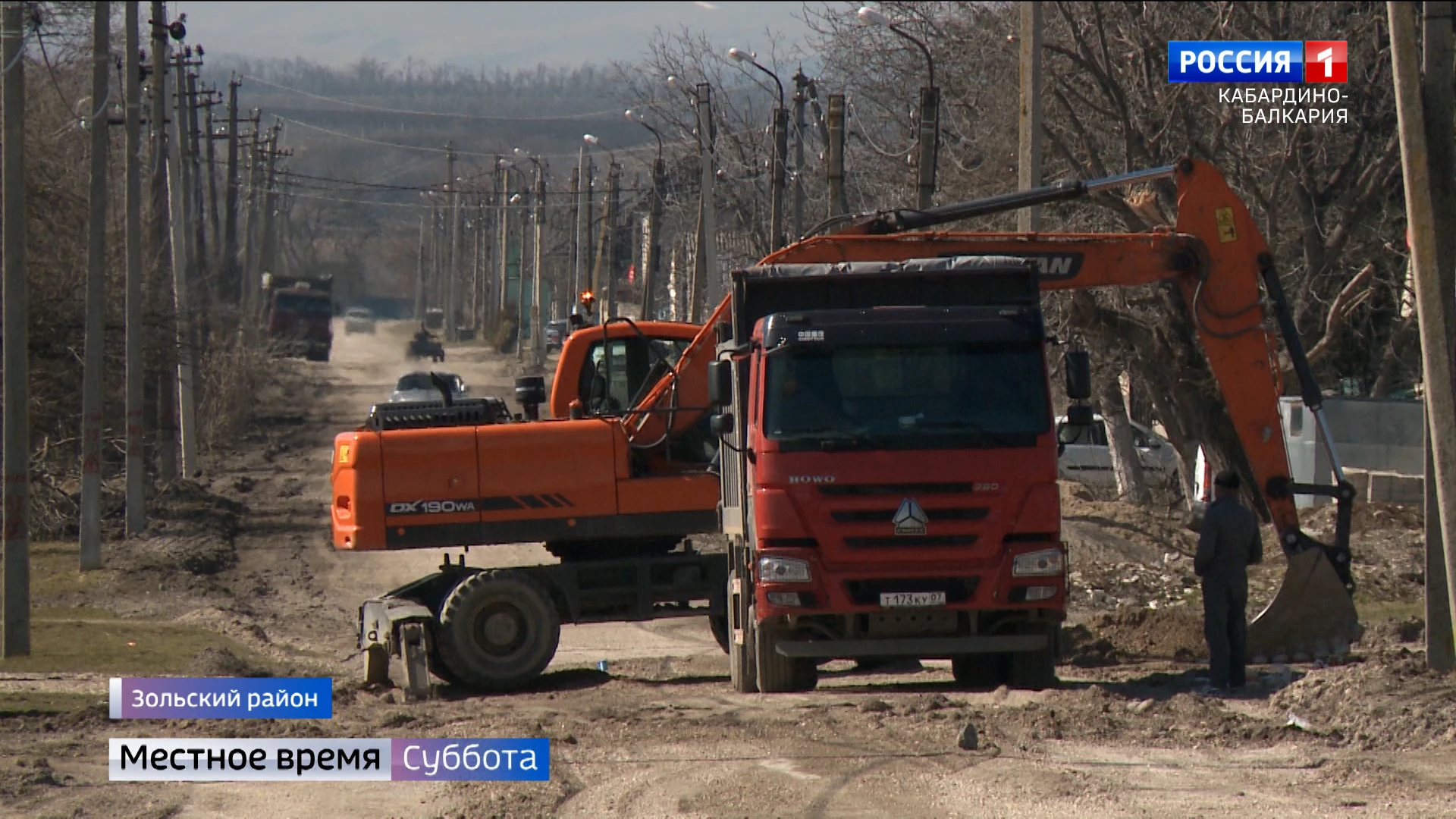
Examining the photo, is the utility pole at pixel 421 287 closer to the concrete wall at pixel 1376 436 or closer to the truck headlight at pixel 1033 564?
the concrete wall at pixel 1376 436

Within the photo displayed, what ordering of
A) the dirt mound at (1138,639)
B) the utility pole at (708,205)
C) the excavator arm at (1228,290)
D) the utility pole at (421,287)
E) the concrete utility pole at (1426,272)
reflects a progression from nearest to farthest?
the concrete utility pole at (1426,272), the excavator arm at (1228,290), the dirt mound at (1138,639), the utility pole at (708,205), the utility pole at (421,287)

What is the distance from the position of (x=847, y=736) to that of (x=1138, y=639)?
691 cm

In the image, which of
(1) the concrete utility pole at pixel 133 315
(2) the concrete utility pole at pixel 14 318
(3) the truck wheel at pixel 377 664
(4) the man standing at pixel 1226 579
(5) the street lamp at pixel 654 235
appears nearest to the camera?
(4) the man standing at pixel 1226 579

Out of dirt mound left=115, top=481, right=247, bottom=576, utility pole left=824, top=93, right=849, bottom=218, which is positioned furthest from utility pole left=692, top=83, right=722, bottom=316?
dirt mound left=115, top=481, right=247, bottom=576

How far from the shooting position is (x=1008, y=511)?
11.0 metres

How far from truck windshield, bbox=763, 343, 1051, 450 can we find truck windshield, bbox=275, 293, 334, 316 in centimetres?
6131

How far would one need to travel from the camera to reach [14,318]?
55.5 ft

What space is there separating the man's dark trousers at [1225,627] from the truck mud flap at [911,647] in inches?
66.6

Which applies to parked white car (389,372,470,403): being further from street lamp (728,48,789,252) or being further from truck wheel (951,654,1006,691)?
truck wheel (951,654,1006,691)

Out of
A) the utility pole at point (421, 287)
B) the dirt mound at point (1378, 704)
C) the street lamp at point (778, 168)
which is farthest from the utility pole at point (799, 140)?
the utility pole at point (421, 287)

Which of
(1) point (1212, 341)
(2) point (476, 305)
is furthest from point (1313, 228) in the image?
(2) point (476, 305)

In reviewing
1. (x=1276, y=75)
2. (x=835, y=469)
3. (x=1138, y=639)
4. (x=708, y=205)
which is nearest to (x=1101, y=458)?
(x=708, y=205)

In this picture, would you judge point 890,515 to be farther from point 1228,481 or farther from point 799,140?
point 799,140

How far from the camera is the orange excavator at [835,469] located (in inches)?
433
